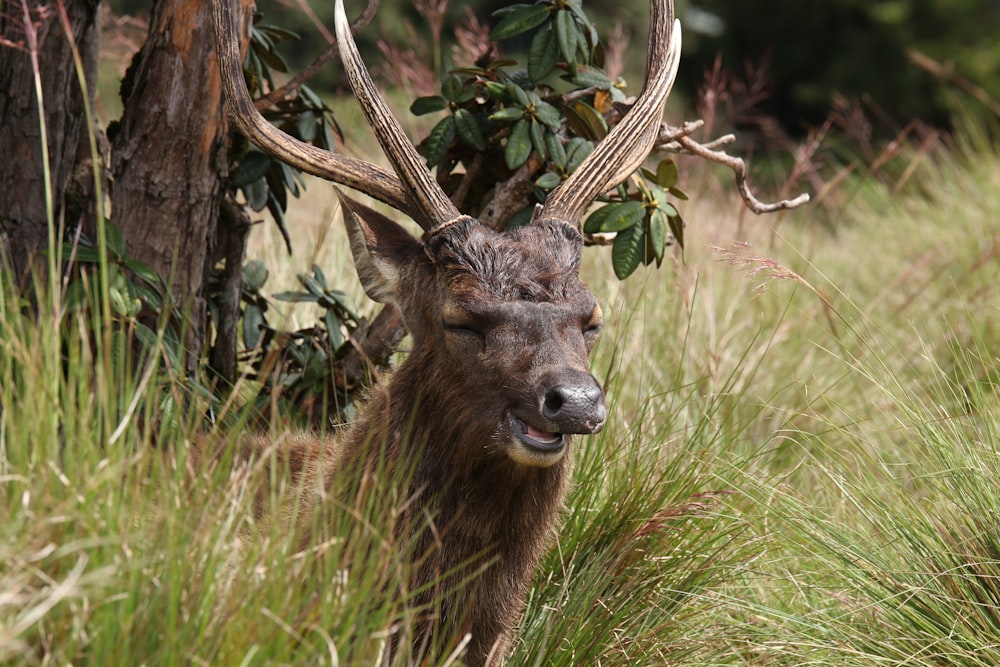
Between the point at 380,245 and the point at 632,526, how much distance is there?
1.24 meters

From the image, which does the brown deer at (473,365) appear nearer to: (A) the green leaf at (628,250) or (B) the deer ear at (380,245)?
(B) the deer ear at (380,245)

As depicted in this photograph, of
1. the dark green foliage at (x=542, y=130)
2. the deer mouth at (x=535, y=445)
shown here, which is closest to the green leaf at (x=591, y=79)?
the dark green foliage at (x=542, y=130)

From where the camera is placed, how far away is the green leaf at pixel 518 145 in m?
4.48

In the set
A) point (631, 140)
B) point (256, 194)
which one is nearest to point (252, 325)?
point (256, 194)

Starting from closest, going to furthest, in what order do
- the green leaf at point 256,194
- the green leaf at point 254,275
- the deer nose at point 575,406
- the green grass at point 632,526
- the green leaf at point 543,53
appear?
the green grass at point 632,526
the deer nose at point 575,406
the green leaf at point 543,53
the green leaf at point 256,194
the green leaf at point 254,275

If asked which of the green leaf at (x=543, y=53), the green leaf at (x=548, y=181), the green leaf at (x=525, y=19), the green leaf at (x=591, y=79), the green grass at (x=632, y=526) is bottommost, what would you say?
the green grass at (x=632, y=526)

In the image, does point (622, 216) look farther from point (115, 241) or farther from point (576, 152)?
point (115, 241)

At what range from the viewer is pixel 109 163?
15.5ft

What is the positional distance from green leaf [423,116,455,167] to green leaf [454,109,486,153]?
0.03 meters

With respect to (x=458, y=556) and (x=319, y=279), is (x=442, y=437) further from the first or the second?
(x=319, y=279)

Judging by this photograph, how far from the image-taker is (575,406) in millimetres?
3176

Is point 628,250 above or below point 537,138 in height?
below

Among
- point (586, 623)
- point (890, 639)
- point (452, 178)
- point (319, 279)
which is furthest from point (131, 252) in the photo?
point (890, 639)

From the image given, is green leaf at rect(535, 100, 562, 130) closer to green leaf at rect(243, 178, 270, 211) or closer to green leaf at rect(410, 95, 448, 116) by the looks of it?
green leaf at rect(410, 95, 448, 116)
